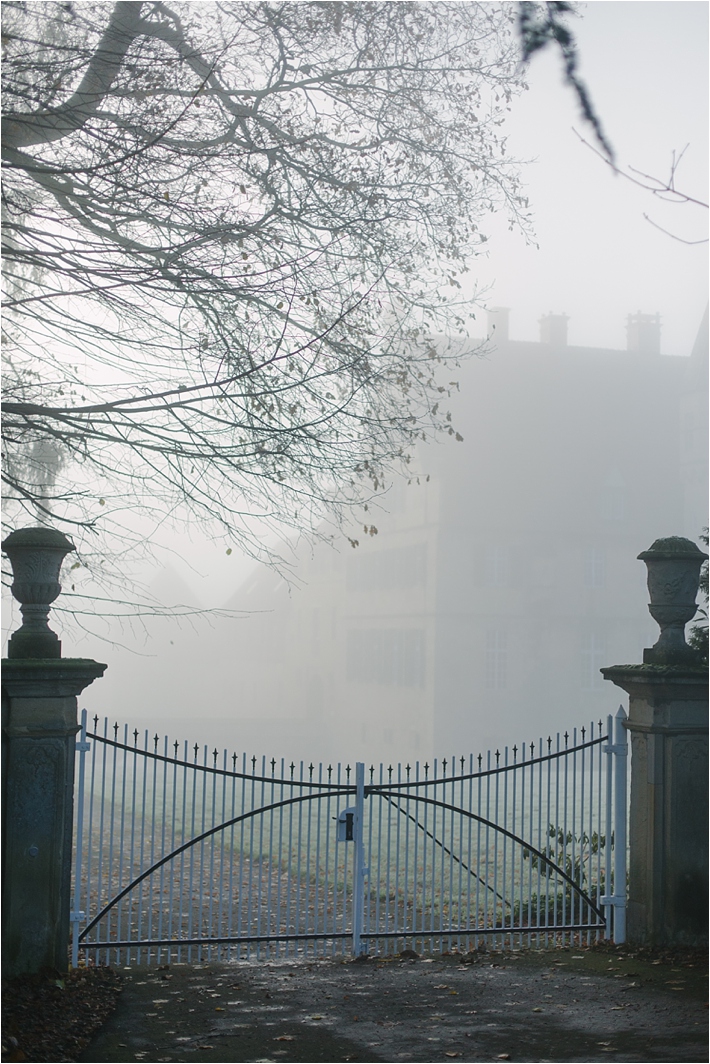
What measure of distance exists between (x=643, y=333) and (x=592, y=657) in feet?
52.5

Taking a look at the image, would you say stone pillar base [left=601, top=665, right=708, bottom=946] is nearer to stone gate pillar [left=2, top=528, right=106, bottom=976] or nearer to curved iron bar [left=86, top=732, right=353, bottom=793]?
curved iron bar [left=86, top=732, right=353, bottom=793]

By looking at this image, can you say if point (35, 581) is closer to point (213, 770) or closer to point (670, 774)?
point (213, 770)

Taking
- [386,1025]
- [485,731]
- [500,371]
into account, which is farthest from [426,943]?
[500,371]

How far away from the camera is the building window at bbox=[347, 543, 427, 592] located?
35656 millimetres

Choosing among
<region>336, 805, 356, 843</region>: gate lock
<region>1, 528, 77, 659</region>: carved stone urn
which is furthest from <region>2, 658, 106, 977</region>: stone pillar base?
<region>336, 805, 356, 843</region>: gate lock

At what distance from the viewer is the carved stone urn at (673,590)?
7508 millimetres

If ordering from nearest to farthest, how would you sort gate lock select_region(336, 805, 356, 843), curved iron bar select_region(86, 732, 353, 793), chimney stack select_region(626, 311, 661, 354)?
curved iron bar select_region(86, 732, 353, 793), gate lock select_region(336, 805, 356, 843), chimney stack select_region(626, 311, 661, 354)

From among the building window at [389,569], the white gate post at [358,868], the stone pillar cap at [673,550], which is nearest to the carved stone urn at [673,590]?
the stone pillar cap at [673,550]

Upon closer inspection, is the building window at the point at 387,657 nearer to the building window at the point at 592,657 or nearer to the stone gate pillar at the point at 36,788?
the building window at the point at 592,657

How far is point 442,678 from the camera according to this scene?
109ft

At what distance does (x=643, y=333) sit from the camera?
143ft

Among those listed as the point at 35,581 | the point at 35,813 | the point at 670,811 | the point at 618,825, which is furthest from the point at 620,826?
the point at 35,581

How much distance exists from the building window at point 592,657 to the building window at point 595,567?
2100 millimetres

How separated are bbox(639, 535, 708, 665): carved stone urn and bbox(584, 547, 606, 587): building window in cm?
2915
